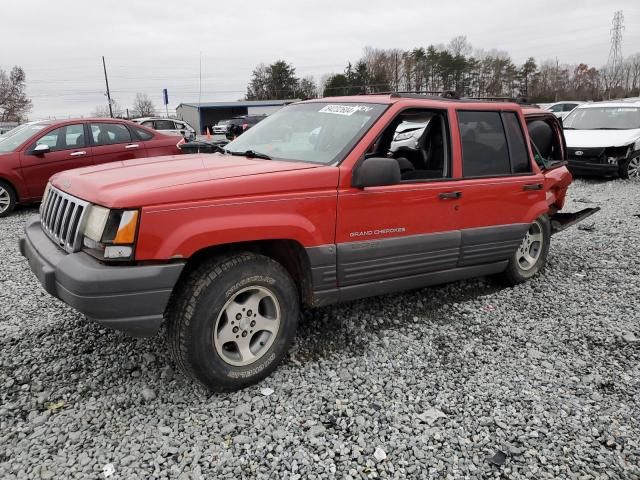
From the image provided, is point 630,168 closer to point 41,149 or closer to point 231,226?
point 231,226

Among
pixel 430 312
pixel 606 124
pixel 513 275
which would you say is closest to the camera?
pixel 430 312

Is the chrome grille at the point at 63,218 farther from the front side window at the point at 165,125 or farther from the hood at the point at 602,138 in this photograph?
the front side window at the point at 165,125

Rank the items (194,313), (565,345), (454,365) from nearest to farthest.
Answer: (194,313) < (454,365) < (565,345)

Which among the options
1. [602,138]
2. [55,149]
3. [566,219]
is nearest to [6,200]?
[55,149]

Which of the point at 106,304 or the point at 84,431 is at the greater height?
the point at 106,304

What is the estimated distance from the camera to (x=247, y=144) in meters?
3.96

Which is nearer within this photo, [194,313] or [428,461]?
[428,461]

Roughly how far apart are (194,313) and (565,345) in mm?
2787

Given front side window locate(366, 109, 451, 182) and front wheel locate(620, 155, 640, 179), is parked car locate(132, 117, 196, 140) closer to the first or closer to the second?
front wheel locate(620, 155, 640, 179)

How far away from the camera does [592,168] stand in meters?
10.8

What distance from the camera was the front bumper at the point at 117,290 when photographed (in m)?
2.47

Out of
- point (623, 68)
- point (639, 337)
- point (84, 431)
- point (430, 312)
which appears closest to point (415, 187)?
point (430, 312)

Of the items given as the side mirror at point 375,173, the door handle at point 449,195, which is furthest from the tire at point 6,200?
the door handle at point 449,195

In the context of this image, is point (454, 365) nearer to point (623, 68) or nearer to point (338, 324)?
point (338, 324)
